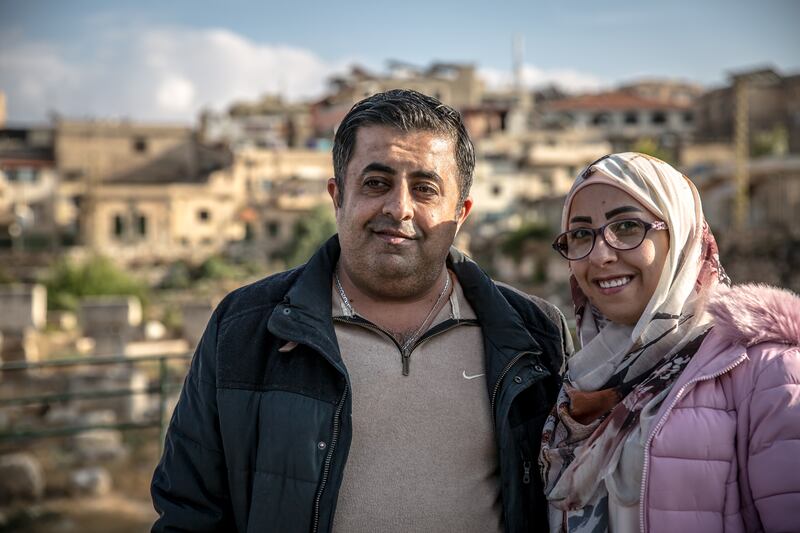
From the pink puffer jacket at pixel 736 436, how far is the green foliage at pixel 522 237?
2787cm

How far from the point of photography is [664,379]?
6.94 ft

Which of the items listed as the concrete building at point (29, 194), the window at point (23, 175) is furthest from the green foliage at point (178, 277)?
the window at point (23, 175)

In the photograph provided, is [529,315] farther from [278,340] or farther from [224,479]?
[224,479]

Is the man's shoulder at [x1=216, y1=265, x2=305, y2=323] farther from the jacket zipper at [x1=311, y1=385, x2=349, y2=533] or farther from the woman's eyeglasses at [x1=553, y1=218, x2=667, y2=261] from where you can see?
the woman's eyeglasses at [x1=553, y1=218, x2=667, y2=261]

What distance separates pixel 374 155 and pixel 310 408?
85 cm

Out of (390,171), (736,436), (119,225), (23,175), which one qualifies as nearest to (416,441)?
(390,171)

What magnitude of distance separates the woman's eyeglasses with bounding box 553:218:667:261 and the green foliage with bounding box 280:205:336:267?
110 feet

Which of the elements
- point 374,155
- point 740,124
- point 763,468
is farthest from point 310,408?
point 740,124


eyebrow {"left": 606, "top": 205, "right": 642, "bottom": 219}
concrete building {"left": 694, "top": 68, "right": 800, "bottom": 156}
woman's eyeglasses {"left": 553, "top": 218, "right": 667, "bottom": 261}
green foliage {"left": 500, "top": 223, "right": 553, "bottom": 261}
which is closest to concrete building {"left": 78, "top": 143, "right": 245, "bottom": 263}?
green foliage {"left": 500, "top": 223, "right": 553, "bottom": 261}

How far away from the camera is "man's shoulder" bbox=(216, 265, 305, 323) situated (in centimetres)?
270

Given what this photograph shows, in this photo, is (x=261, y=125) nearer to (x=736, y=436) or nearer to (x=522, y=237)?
(x=522, y=237)

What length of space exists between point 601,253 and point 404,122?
0.79 m

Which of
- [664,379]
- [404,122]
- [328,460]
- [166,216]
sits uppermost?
[404,122]

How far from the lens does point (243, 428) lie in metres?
2.49
